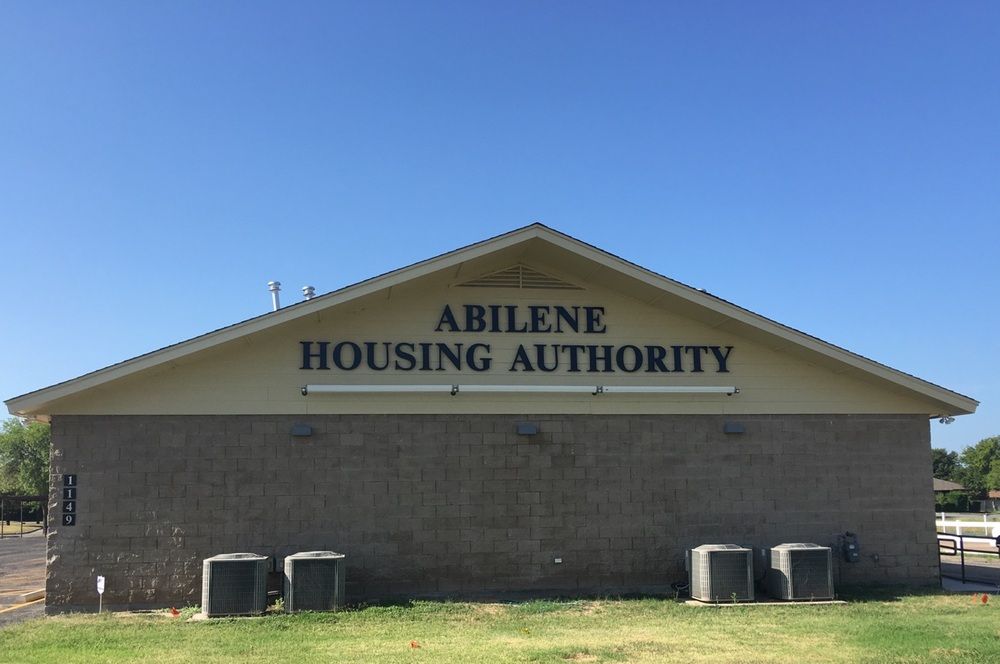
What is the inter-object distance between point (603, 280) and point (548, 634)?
652 centimetres

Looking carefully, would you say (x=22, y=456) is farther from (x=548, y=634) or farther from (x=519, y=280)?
(x=548, y=634)

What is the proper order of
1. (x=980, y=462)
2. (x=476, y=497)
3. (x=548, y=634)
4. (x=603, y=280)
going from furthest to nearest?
(x=980, y=462), (x=603, y=280), (x=476, y=497), (x=548, y=634)

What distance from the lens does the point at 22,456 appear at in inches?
3019

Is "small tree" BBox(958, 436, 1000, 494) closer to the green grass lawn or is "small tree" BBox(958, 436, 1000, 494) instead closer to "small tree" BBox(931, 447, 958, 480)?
"small tree" BBox(931, 447, 958, 480)


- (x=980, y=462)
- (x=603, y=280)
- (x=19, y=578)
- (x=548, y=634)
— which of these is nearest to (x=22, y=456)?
(x=19, y=578)

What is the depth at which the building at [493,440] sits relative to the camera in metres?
14.4

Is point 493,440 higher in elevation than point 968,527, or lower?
higher

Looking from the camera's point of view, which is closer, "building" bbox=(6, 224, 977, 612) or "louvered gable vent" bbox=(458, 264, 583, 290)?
"building" bbox=(6, 224, 977, 612)

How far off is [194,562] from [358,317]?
4758 mm

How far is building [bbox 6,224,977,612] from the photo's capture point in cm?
1441

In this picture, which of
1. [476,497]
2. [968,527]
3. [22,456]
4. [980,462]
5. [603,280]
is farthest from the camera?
[980,462]

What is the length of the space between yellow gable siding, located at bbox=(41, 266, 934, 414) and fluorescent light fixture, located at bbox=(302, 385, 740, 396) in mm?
104

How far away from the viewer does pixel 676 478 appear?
1563 cm

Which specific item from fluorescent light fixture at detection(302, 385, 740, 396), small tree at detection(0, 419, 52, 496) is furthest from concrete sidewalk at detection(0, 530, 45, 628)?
small tree at detection(0, 419, 52, 496)
